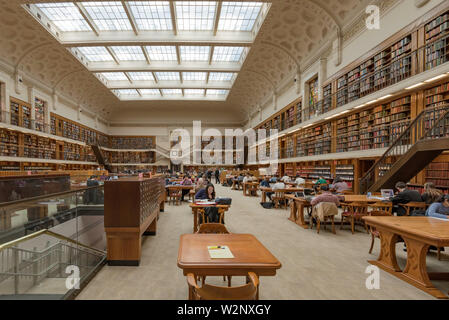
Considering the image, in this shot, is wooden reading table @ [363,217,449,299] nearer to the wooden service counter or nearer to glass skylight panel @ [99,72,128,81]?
the wooden service counter

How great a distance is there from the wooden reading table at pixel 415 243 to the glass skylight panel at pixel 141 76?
64.7 feet

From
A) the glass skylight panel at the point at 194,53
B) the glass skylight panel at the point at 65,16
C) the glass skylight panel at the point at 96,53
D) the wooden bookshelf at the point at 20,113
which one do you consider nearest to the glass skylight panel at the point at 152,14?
the glass skylight panel at the point at 194,53

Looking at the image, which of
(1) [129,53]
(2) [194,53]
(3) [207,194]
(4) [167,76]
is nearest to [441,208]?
(3) [207,194]

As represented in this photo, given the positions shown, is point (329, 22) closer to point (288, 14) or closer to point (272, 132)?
point (288, 14)

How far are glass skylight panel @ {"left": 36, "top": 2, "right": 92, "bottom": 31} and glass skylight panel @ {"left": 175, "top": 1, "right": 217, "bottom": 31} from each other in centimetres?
492

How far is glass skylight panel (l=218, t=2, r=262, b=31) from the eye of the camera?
11891 millimetres

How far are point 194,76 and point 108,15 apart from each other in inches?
337

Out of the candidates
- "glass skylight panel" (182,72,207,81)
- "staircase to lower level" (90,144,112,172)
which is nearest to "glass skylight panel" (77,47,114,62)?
"glass skylight panel" (182,72,207,81)

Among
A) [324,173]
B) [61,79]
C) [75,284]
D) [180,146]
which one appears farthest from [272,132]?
[75,284]

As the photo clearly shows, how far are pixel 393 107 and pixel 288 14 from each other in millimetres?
6771

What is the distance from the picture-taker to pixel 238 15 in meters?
12.6

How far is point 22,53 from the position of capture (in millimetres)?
13164

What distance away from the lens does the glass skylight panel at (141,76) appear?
19.5 meters

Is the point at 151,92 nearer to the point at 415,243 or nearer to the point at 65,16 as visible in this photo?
the point at 65,16
